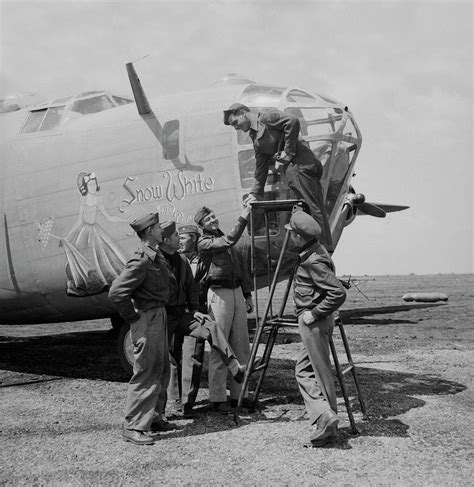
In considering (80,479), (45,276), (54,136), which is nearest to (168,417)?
(80,479)

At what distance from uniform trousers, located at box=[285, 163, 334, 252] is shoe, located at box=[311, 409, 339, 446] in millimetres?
2132

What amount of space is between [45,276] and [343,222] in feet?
16.6

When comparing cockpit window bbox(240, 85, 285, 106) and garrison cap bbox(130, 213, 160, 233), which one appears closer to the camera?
garrison cap bbox(130, 213, 160, 233)

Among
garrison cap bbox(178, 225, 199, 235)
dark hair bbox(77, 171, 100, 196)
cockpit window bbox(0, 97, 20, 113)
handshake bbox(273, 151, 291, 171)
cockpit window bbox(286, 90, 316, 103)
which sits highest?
cockpit window bbox(0, 97, 20, 113)

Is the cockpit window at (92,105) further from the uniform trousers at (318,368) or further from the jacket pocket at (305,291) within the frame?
the uniform trousers at (318,368)

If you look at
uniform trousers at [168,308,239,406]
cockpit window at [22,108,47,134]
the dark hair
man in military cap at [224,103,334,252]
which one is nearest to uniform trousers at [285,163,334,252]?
man in military cap at [224,103,334,252]

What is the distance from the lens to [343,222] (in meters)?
10.1

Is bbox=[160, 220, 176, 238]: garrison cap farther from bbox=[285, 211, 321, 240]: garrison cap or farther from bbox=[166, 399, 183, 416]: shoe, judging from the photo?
bbox=[166, 399, 183, 416]: shoe

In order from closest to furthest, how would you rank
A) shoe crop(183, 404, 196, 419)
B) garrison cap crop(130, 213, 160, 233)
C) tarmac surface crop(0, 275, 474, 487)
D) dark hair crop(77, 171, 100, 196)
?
tarmac surface crop(0, 275, 474, 487)
garrison cap crop(130, 213, 160, 233)
shoe crop(183, 404, 196, 419)
dark hair crop(77, 171, 100, 196)

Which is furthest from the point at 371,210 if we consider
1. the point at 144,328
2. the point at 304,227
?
the point at 144,328

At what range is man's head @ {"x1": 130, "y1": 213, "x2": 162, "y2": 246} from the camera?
247 inches

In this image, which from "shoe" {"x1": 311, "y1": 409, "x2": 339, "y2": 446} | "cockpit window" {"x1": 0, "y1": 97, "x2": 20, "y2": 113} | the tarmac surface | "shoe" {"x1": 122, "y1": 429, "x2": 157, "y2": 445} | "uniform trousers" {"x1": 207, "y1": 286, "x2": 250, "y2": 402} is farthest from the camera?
"cockpit window" {"x1": 0, "y1": 97, "x2": 20, "y2": 113}

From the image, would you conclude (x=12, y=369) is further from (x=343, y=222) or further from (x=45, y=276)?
(x=343, y=222)

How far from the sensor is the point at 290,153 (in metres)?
6.76
